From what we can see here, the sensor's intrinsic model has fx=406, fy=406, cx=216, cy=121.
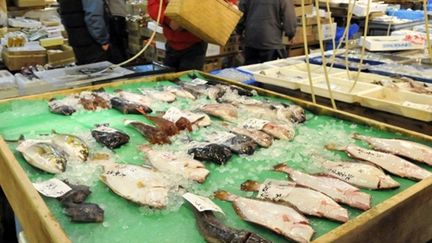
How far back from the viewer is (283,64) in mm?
3912

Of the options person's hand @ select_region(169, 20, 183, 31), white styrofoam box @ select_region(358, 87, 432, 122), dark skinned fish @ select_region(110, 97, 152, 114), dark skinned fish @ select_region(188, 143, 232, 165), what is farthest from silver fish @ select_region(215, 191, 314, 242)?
person's hand @ select_region(169, 20, 183, 31)

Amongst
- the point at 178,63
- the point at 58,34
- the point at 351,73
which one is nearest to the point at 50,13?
the point at 58,34

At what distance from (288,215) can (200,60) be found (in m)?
2.92

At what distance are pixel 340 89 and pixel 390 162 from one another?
130cm

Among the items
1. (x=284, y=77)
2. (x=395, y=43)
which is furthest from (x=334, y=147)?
(x=395, y=43)

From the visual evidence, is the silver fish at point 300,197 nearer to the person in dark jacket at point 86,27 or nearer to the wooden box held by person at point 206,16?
the wooden box held by person at point 206,16

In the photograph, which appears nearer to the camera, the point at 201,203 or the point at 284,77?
the point at 201,203

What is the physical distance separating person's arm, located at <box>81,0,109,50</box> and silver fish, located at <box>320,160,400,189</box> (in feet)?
11.4

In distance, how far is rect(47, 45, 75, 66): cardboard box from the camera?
5.32m

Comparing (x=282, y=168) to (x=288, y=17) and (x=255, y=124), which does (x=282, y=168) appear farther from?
(x=288, y=17)

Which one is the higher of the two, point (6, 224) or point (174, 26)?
point (174, 26)

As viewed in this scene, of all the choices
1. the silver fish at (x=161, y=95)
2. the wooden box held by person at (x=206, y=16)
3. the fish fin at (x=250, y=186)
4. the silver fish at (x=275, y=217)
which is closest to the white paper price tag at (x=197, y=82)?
the silver fish at (x=161, y=95)

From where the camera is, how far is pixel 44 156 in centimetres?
172

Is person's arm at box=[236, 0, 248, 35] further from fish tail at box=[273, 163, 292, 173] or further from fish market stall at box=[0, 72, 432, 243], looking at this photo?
fish tail at box=[273, 163, 292, 173]
